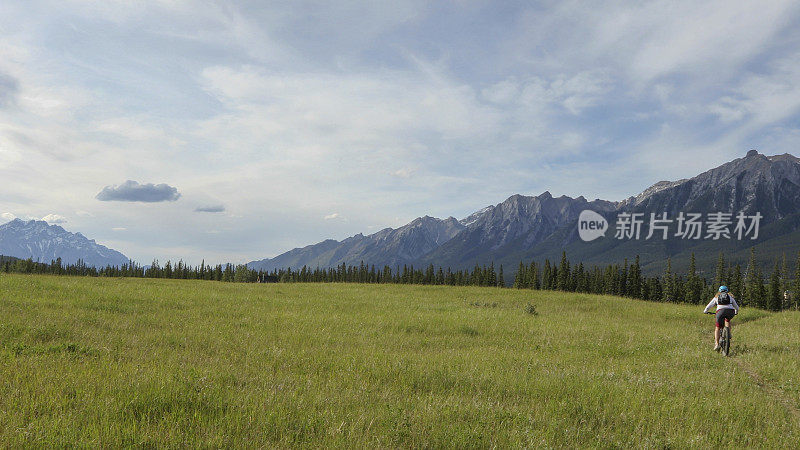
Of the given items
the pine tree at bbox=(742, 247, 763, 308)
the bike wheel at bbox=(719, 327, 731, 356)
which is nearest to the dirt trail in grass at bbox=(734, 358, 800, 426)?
the bike wheel at bbox=(719, 327, 731, 356)

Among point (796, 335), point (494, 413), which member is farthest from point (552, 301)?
point (494, 413)

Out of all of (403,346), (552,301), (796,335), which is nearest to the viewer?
(403,346)

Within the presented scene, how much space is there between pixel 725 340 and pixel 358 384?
603 inches

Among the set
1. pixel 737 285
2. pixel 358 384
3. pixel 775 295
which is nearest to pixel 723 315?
pixel 358 384

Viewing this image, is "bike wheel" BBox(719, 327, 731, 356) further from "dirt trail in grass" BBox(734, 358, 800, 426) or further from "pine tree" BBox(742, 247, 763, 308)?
"pine tree" BBox(742, 247, 763, 308)

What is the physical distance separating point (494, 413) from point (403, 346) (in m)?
6.30

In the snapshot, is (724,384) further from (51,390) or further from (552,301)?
(552,301)

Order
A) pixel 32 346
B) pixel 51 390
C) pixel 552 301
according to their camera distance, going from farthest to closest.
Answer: pixel 552 301 < pixel 32 346 < pixel 51 390

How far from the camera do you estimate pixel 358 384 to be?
7.80 m

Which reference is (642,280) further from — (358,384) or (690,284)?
(358,384)

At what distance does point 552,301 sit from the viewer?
30.5 meters

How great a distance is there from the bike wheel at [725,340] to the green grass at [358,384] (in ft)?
1.47

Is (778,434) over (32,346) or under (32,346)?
under

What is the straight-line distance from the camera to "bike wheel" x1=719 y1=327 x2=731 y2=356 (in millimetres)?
14500
